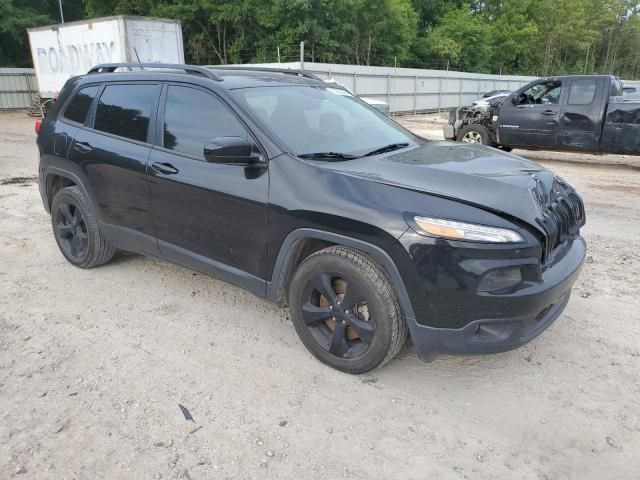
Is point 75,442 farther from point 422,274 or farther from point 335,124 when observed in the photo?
point 335,124

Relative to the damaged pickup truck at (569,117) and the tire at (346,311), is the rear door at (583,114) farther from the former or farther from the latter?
the tire at (346,311)

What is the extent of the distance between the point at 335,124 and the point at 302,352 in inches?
63.9

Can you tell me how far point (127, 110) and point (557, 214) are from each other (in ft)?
10.6

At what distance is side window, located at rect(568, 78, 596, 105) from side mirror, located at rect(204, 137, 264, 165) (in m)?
9.17

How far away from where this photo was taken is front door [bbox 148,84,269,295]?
131 inches

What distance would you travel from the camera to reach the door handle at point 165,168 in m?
3.70

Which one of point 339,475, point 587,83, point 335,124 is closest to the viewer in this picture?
point 339,475

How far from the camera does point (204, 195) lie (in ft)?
11.5

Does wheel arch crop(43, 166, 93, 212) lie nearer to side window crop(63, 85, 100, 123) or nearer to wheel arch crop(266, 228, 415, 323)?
side window crop(63, 85, 100, 123)

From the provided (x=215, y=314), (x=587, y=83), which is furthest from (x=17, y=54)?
(x=215, y=314)

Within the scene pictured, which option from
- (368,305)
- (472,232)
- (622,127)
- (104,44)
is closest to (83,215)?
(368,305)

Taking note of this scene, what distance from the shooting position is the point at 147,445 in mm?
2586

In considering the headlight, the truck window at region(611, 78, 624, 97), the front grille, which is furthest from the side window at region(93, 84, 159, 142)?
the truck window at region(611, 78, 624, 97)

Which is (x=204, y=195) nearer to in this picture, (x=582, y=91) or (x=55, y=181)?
(x=55, y=181)
